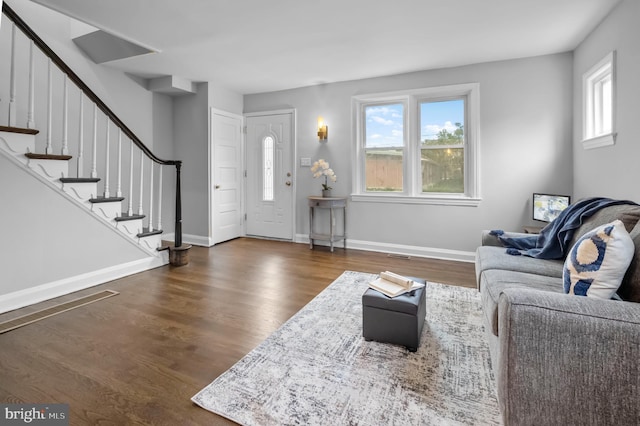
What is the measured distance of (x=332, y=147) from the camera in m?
4.94

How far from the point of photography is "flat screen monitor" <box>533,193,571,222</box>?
3.35 m

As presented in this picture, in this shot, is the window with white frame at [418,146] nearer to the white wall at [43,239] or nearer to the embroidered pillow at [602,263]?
the embroidered pillow at [602,263]

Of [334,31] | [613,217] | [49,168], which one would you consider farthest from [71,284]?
[613,217]

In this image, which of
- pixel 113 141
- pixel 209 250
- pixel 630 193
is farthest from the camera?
pixel 209 250

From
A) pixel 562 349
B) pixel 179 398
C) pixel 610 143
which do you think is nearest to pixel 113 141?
pixel 179 398


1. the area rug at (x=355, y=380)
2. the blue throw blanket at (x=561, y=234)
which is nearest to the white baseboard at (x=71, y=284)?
the area rug at (x=355, y=380)

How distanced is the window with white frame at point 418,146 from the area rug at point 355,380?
2.33 m

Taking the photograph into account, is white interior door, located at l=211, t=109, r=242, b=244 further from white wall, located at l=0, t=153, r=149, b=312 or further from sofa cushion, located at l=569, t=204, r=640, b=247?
sofa cushion, located at l=569, t=204, r=640, b=247

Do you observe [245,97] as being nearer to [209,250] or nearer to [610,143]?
[209,250]

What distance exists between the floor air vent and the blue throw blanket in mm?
3548

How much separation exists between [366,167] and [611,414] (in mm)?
3988

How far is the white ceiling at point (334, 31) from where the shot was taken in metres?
2.73

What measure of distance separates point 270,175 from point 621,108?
14.2ft

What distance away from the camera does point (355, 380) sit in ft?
5.64
